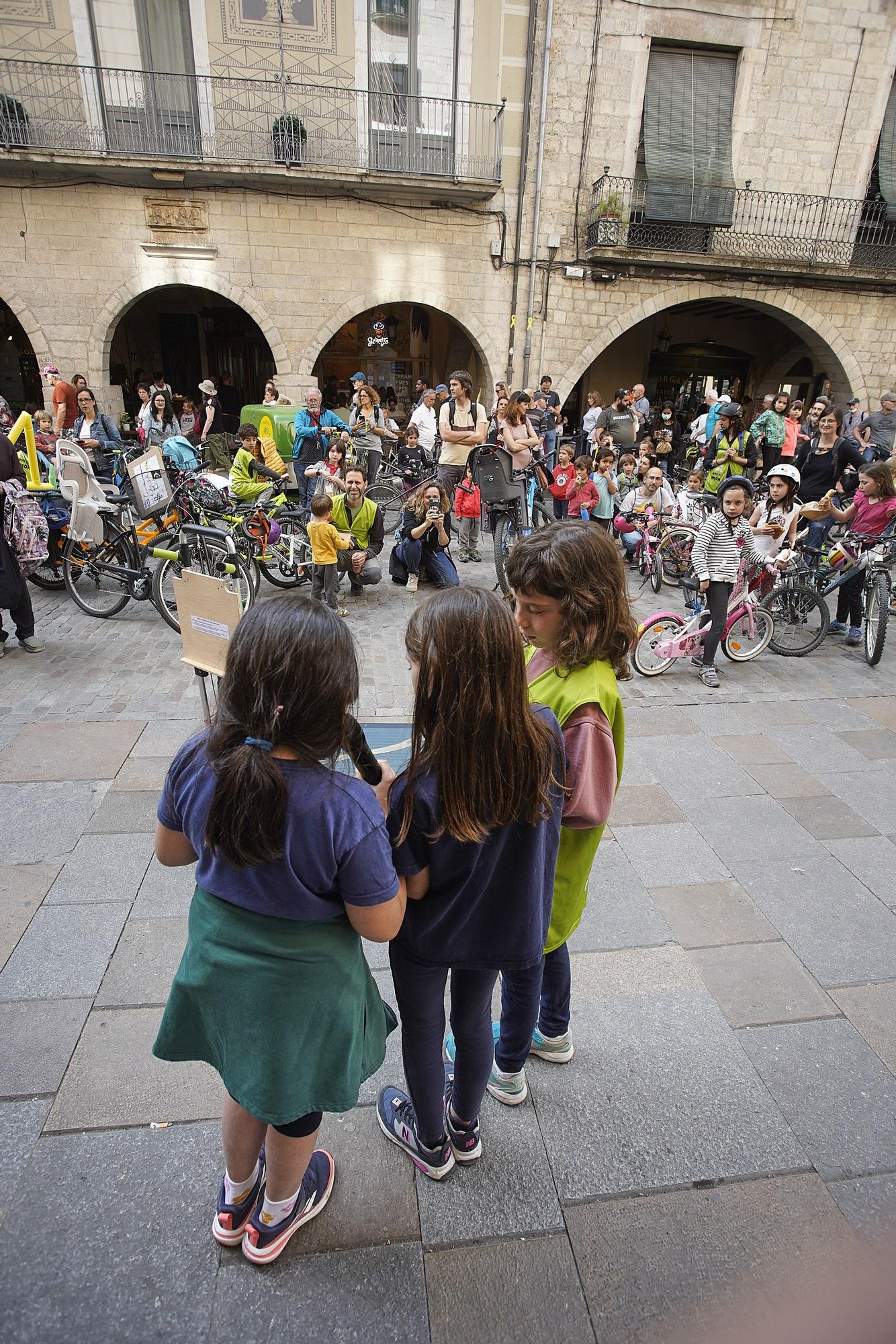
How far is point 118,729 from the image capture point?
4.50m

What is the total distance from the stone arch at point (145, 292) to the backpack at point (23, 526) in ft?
29.4

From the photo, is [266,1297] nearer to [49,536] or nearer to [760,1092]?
[760,1092]

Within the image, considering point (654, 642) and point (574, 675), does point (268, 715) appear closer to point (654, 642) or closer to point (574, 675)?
point (574, 675)

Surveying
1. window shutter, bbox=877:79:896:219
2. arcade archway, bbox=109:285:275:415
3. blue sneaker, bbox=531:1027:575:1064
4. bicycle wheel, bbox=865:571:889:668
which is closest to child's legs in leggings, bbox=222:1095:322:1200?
blue sneaker, bbox=531:1027:575:1064

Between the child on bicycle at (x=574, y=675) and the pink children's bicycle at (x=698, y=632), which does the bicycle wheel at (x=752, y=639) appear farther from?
the child on bicycle at (x=574, y=675)

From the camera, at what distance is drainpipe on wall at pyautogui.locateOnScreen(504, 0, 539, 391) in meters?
12.5

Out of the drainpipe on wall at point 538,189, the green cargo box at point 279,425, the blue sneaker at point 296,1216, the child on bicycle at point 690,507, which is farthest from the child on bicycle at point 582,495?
the blue sneaker at point 296,1216

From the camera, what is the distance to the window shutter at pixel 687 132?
13.2 metres

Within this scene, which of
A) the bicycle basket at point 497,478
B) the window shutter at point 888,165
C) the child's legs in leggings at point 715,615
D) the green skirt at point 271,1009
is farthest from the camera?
the window shutter at point 888,165

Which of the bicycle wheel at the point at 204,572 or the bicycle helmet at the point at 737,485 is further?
the bicycle wheel at the point at 204,572

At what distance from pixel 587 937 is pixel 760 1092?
0.81 meters

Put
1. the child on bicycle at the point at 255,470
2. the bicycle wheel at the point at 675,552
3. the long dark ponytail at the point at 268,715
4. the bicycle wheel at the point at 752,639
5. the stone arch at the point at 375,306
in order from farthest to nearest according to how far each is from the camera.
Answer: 1. the stone arch at the point at 375,306
2. the bicycle wheel at the point at 675,552
3. the child on bicycle at the point at 255,470
4. the bicycle wheel at the point at 752,639
5. the long dark ponytail at the point at 268,715

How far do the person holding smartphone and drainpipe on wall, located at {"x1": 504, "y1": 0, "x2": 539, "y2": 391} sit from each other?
8.58 metres

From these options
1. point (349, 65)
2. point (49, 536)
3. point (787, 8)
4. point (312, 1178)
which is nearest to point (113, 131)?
point (349, 65)
